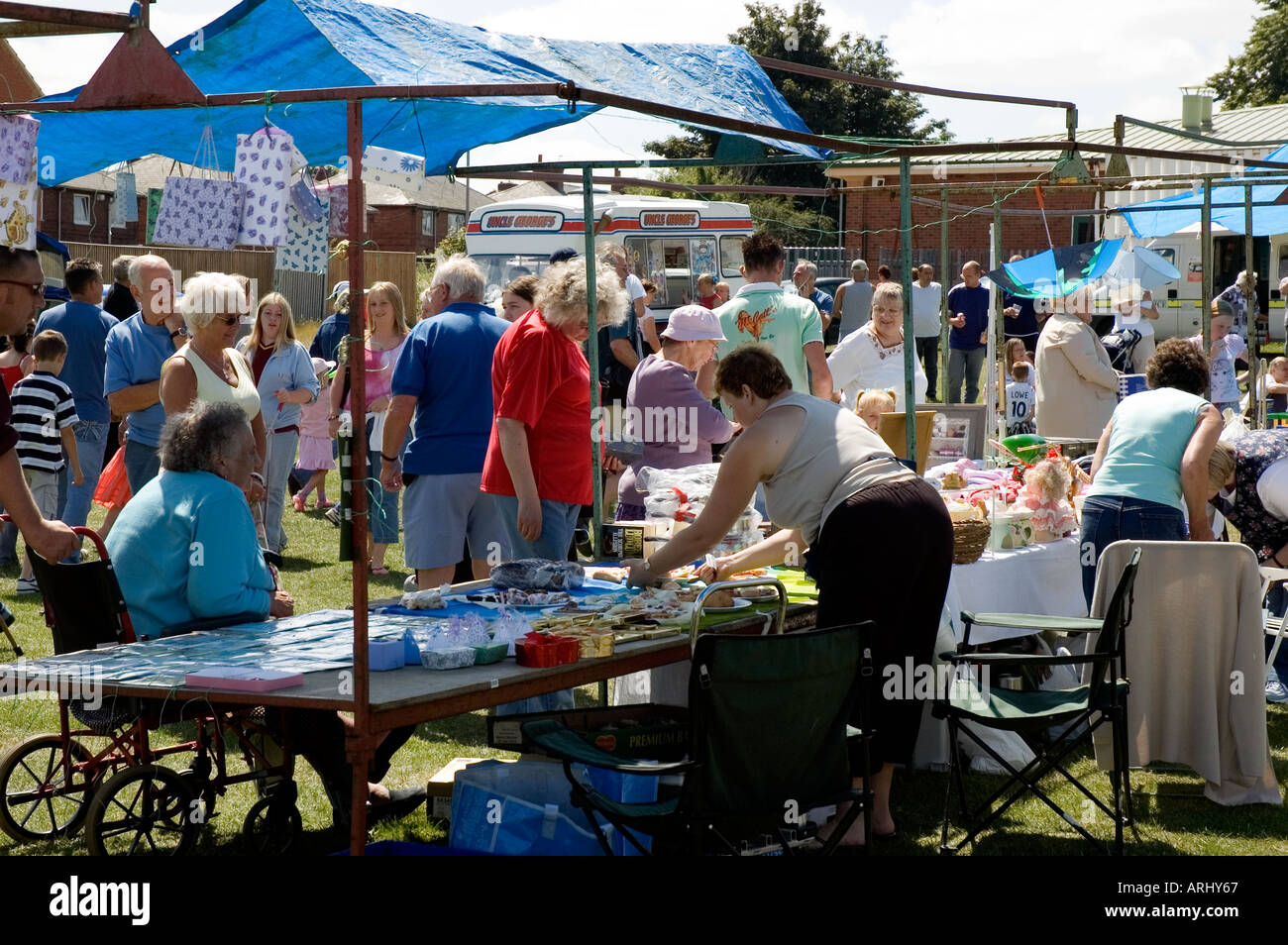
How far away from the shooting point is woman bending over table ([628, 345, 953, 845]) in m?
3.94

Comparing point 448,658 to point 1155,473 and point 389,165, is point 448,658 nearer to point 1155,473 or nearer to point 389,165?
point 1155,473

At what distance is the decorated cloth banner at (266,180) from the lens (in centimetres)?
411

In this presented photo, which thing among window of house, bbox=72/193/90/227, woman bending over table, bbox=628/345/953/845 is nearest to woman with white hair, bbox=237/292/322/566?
woman bending over table, bbox=628/345/953/845

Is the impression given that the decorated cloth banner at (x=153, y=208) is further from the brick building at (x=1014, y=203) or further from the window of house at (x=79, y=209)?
the window of house at (x=79, y=209)

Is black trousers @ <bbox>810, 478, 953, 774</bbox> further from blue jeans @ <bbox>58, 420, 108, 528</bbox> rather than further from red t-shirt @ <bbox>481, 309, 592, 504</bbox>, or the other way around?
blue jeans @ <bbox>58, 420, 108, 528</bbox>

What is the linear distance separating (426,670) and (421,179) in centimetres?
359

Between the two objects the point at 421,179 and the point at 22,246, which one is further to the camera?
the point at 421,179

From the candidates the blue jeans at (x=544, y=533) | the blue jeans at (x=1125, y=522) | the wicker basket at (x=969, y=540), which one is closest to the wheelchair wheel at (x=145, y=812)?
the blue jeans at (x=544, y=533)

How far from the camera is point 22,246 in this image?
391 cm

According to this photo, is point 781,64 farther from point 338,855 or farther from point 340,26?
point 338,855

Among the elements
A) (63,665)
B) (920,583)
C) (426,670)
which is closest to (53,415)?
(63,665)

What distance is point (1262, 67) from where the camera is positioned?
4344 cm

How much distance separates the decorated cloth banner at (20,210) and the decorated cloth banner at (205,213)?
1.27ft

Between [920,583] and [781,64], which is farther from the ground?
[781,64]
